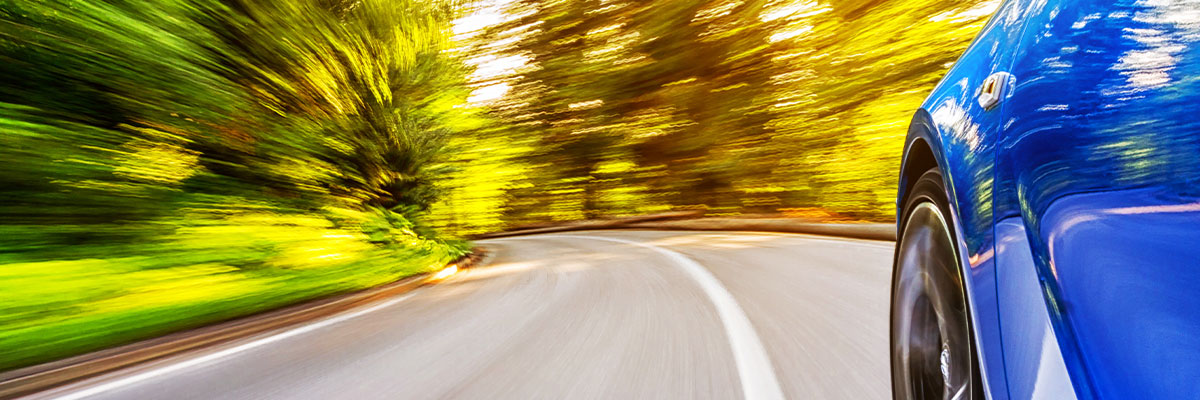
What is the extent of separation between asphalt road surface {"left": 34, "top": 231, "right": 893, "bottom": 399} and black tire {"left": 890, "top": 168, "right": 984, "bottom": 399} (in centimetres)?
155

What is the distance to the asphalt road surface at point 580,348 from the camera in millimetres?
4199

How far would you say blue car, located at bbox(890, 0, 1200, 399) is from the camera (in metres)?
1.04

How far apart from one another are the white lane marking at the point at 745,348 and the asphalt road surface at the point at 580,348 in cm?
1

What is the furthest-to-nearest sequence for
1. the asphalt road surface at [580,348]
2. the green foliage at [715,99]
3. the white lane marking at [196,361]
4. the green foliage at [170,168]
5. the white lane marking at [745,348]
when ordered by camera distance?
1. the green foliage at [715,99]
2. the green foliage at [170,168]
3. the white lane marking at [196,361]
4. the asphalt road surface at [580,348]
5. the white lane marking at [745,348]

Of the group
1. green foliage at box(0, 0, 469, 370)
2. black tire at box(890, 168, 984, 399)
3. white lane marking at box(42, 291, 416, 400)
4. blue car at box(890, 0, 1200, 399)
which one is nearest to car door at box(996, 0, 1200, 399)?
blue car at box(890, 0, 1200, 399)

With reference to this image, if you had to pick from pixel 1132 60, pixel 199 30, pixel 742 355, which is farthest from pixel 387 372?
pixel 199 30

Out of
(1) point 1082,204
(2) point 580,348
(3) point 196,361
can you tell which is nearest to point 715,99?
(2) point 580,348

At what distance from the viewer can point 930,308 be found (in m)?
2.11

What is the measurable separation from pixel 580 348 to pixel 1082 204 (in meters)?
4.32

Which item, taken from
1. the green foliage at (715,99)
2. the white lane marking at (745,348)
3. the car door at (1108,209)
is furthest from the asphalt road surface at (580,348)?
the green foliage at (715,99)

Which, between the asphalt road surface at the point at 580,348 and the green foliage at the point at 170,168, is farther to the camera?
the green foliage at the point at 170,168

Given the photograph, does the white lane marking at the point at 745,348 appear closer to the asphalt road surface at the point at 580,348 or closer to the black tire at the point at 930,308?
the asphalt road surface at the point at 580,348

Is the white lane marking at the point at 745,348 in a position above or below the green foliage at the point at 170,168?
below

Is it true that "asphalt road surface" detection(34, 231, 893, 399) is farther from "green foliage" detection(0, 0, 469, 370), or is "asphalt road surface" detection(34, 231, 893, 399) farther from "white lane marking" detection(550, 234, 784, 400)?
"green foliage" detection(0, 0, 469, 370)
